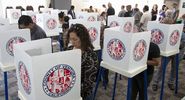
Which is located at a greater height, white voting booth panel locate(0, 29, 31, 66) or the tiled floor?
white voting booth panel locate(0, 29, 31, 66)

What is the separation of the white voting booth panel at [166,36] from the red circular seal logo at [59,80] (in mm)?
1521

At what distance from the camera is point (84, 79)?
1434 mm

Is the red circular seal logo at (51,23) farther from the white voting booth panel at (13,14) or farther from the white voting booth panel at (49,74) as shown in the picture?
the white voting booth panel at (49,74)

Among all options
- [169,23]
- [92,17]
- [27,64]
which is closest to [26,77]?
[27,64]

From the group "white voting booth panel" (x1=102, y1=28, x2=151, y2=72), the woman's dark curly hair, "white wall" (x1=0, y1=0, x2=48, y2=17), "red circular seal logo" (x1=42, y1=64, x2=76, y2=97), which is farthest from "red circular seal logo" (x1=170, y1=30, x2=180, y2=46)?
"white wall" (x1=0, y1=0, x2=48, y2=17)

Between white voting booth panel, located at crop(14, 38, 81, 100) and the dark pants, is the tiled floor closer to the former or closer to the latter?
the dark pants

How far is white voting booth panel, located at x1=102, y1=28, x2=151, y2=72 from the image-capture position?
5.85ft

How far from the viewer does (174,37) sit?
246 centimetres

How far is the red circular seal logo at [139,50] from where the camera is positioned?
1.82 meters

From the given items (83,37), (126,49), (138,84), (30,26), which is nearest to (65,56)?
(83,37)

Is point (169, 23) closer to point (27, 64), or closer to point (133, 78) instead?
point (133, 78)

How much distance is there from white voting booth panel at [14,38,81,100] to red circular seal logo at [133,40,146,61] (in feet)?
2.53

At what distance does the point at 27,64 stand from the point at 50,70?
0.12 meters

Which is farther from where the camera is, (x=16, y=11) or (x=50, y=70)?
(x=16, y=11)
